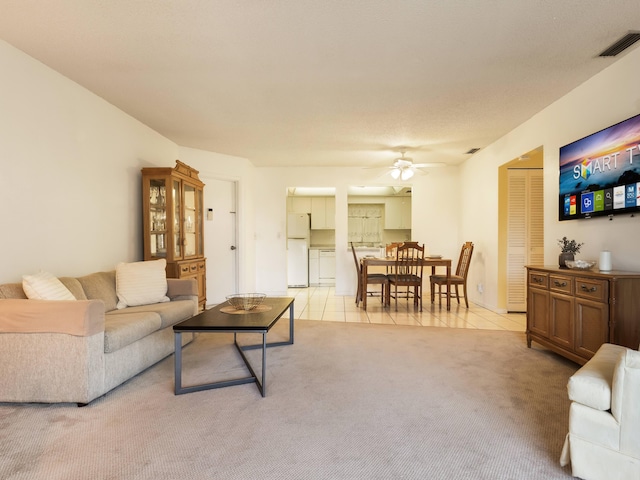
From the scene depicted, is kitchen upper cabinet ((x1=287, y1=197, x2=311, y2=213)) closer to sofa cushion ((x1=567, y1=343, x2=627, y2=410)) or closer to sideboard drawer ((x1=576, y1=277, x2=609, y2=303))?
sideboard drawer ((x1=576, y1=277, x2=609, y2=303))

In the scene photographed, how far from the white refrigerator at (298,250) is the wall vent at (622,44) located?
5894 mm

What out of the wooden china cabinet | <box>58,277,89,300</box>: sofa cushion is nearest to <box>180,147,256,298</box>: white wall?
the wooden china cabinet

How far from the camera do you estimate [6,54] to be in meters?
2.53

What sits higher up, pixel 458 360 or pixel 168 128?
pixel 168 128

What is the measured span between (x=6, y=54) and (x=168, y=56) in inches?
45.0

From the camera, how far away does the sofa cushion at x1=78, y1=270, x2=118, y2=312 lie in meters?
2.95

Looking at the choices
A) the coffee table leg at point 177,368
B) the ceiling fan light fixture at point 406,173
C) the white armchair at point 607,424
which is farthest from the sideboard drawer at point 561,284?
the coffee table leg at point 177,368

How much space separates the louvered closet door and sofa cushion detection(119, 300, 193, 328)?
4.32 m

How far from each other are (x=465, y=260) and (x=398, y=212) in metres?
3.00

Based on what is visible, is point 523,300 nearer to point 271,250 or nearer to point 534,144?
point 534,144

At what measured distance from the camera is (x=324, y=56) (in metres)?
2.66

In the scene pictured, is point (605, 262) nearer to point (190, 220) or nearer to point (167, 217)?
point (167, 217)

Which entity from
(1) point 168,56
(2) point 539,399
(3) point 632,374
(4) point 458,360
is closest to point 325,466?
(3) point 632,374

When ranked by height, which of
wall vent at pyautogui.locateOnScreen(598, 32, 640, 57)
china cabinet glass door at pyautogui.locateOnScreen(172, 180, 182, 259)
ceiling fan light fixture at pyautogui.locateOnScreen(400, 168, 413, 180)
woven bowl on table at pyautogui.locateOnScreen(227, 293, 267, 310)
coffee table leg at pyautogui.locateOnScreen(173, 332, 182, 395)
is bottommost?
coffee table leg at pyautogui.locateOnScreen(173, 332, 182, 395)
